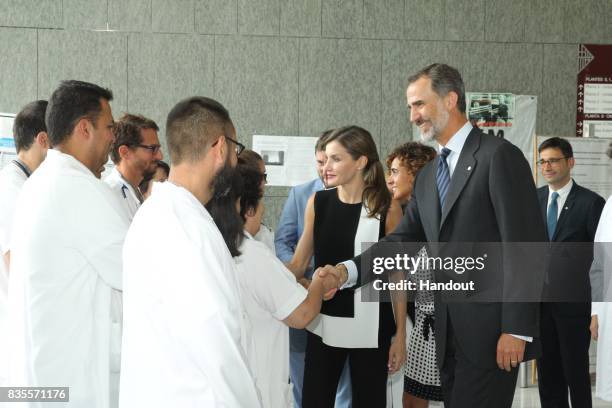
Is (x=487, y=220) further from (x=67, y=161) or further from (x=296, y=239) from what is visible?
(x=296, y=239)

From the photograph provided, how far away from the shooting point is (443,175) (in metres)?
2.54

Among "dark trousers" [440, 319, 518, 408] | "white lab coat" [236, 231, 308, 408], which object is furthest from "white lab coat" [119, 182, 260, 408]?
"dark trousers" [440, 319, 518, 408]

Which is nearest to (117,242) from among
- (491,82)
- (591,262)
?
(591,262)

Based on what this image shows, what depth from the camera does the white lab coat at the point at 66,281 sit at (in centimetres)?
213

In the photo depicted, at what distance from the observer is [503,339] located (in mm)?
2223

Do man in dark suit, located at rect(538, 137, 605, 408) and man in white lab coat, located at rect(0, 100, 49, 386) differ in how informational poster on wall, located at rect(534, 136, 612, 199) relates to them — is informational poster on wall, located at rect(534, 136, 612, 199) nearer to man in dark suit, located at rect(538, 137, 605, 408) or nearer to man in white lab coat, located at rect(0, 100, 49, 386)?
man in dark suit, located at rect(538, 137, 605, 408)

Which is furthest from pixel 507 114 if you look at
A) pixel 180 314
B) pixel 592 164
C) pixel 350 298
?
pixel 180 314

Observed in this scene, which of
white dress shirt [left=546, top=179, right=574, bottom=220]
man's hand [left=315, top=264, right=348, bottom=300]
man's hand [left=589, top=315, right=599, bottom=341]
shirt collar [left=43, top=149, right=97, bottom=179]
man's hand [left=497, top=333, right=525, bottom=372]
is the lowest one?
man's hand [left=589, top=315, right=599, bottom=341]

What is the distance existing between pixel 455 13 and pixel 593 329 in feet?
11.3

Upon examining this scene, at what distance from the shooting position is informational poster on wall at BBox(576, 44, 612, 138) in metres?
6.31

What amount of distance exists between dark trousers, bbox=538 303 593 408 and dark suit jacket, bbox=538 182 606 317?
16 cm

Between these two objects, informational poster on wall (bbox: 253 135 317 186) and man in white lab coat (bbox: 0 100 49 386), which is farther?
informational poster on wall (bbox: 253 135 317 186)

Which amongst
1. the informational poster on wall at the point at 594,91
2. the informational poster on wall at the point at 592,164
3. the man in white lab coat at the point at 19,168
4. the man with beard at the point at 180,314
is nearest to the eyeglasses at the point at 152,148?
the man in white lab coat at the point at 19,168

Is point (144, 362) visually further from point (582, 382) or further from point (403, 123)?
point (403, 123)
